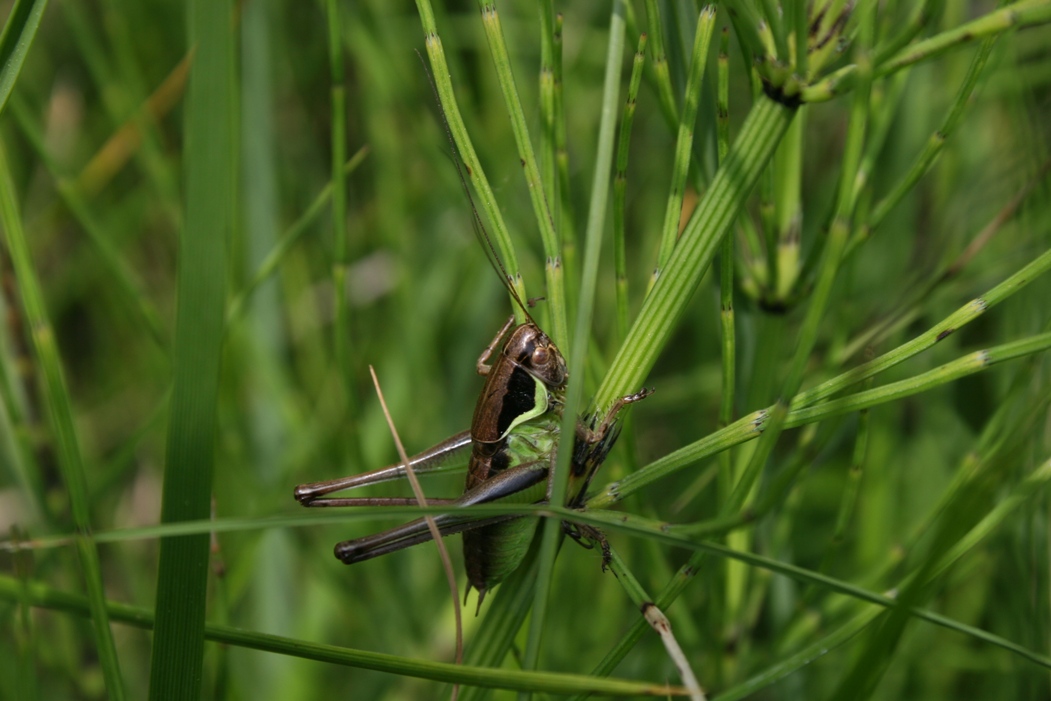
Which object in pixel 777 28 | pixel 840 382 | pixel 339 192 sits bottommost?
pixel 840 382

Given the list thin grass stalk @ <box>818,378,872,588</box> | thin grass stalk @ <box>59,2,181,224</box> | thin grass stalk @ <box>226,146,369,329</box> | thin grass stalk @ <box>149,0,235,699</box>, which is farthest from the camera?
thin grass stalk @ <box>59,2,181,224</box>

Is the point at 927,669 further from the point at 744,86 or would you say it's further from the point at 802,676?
the point at 744,86

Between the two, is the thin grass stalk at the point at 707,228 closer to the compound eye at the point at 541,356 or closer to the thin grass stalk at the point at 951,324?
the thin grass stalk at the point at 951,324

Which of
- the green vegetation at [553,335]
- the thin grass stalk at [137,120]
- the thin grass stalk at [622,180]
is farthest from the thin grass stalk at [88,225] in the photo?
the thin grass stalk at [622,180]

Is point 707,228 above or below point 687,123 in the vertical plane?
below

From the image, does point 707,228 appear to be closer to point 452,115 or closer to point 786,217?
point 452,115

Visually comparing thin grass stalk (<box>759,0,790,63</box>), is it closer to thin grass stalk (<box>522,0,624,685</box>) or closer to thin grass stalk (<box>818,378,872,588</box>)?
thin grass stalk (<box>522,0,624,685</box>)

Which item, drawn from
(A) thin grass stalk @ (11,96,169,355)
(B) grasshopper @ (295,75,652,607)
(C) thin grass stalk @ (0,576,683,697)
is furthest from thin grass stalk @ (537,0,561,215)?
(A) thin grass stalk @ (11,96,169,355)

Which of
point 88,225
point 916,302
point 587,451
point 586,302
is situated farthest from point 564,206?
point 88,225
